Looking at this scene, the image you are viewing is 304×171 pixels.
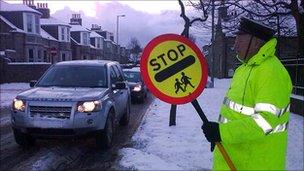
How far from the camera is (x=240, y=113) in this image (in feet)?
11.3

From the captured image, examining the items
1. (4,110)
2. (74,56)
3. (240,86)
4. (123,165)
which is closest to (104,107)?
(123,165)

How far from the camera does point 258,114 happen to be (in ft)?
10.6

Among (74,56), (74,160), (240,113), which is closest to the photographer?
(240,113)

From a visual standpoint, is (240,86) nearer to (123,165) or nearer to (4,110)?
(123,165)

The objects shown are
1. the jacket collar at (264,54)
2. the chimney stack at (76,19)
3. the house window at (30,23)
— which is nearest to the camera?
the jacket collar at (264,54)

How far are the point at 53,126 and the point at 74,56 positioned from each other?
5813cm

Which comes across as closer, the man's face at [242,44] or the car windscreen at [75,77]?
the man's face at [242,44]

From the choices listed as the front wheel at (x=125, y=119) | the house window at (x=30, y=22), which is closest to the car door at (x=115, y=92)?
the front wheel at (x=125, y=119)

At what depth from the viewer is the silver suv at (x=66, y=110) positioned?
9047 mm

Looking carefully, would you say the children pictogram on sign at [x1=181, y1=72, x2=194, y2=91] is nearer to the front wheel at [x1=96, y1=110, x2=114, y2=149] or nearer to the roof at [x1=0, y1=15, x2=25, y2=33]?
the front wheel at [x1=96, y1=110, x2=114, y2=149]

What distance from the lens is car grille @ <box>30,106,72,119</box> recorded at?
9.05 metres

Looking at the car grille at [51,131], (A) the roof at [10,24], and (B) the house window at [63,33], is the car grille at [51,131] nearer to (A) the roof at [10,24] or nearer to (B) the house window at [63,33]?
(A) the roof at [10,24]

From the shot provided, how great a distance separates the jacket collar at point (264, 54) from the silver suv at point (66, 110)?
607 cm

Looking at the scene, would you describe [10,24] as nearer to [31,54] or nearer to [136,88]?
[31,54]
